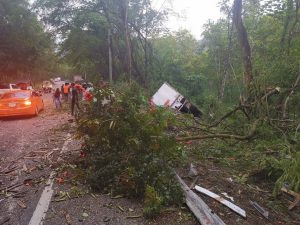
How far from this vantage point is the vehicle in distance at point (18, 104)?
1691 cm

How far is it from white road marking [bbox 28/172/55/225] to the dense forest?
5.88ft

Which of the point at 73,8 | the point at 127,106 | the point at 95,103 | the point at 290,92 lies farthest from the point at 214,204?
the point at 73,8

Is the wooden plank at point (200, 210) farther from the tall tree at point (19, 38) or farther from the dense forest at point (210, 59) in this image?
the tall tree at point (19, 38)

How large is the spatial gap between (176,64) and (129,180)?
2647 cm

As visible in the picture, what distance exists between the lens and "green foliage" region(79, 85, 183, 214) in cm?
613

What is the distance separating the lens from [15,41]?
4244cm

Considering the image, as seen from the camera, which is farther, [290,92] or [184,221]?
[290,92]

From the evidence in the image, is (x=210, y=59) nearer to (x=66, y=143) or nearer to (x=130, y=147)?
(x=66, y=143)

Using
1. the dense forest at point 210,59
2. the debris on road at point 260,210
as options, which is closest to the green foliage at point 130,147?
the dense forest at point 210,59

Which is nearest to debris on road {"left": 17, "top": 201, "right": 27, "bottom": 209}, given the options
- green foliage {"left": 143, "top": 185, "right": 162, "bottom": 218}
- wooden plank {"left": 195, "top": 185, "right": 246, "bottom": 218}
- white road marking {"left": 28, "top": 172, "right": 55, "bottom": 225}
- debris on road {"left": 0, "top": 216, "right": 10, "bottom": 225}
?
white road marking {"left": 28, "top": 172, "right": 55, "bottom": 225}

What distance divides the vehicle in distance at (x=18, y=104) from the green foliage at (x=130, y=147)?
1000cm

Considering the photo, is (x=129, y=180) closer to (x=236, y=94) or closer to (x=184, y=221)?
(x=184, y=221)

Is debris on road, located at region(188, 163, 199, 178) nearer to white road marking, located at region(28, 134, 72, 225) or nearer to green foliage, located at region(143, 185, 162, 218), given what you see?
green foliage, located at region(143, 185, 162, 218)

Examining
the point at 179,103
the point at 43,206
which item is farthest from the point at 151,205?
the point at 179,103
